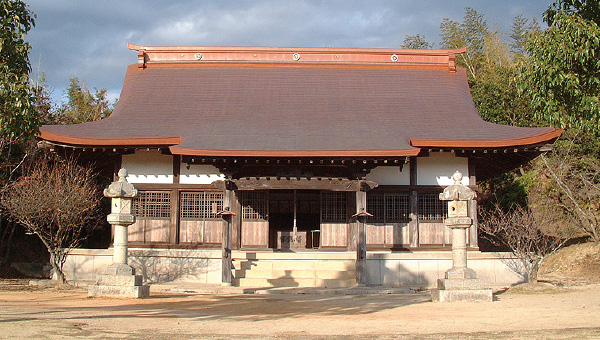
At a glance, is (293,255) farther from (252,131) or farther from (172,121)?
(172,121)

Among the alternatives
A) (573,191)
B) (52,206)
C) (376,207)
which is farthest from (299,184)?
(573,191)

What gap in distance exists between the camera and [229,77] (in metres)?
19.4

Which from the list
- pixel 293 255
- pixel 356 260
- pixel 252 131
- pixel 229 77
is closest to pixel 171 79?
pixel 229 77

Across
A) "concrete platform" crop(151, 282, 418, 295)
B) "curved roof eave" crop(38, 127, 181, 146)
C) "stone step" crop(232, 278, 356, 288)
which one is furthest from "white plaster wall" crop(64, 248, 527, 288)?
"curved roof eave" crop(38, 127, 181, 146)

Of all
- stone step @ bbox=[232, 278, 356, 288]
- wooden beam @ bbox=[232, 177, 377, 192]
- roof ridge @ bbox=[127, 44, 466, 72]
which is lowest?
stone step @ bbox=[232, 278, 356, 288]

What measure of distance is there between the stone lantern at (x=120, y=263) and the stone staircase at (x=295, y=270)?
3098 mm

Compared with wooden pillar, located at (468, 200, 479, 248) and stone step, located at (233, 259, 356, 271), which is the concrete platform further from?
wooden pillar, located at (468, 200, 479, 248)

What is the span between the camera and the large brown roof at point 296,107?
15.0 meters

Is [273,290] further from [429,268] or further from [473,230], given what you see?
[473,230]

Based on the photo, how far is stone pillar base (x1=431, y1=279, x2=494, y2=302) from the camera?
1199 centimetres

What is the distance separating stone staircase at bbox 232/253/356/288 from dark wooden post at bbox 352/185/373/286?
32 cm

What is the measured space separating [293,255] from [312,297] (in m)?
2.47

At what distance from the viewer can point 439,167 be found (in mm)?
16578

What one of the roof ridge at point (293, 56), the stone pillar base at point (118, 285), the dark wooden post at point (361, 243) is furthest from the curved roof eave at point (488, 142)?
the stone pillar base at point (118, 285)
